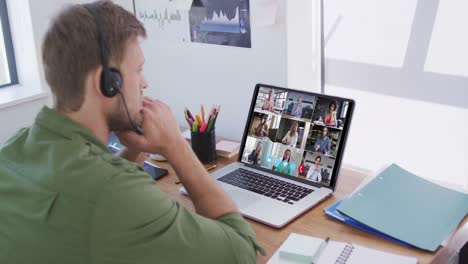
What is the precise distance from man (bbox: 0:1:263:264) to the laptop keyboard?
0.30m

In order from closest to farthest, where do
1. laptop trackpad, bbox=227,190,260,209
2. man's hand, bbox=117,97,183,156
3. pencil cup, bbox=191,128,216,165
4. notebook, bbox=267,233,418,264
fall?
notebook, bbox=267,233,418,264 < man's hand, bbox=117,97,183,156 < laptop trackpad, bbox=227,190,260,209 < pencil cup, bbox=191,128,216,165

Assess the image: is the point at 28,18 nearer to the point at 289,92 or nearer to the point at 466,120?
the point at 289,92

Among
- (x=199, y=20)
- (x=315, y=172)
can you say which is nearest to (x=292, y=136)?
(x=315, y=172)

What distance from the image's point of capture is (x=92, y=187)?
0.86m

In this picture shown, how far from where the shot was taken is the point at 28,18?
212 centimetres

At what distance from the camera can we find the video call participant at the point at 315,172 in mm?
1420

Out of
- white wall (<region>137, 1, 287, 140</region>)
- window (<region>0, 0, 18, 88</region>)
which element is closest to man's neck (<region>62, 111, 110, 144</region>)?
white wall (<region>137, 1, 287, 140</region>)

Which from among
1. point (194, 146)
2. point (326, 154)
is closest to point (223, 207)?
point (326, 154)

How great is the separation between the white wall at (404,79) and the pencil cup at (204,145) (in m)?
0.46

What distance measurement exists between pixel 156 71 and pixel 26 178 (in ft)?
3.81

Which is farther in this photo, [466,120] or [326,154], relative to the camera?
[466,120]

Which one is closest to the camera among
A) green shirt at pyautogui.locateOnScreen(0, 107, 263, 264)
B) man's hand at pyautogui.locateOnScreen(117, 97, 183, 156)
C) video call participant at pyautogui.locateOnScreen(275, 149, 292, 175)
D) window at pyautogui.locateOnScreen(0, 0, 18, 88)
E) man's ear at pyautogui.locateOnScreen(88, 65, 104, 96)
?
green shirt at pyautogui.locateOnScreen(0, 107, 263, 264)

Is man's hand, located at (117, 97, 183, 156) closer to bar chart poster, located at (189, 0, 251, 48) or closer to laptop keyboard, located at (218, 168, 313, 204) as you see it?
laptop keyboard, located at (218, 168, 313, 204)

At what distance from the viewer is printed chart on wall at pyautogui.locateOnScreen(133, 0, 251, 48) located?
1695 mm
